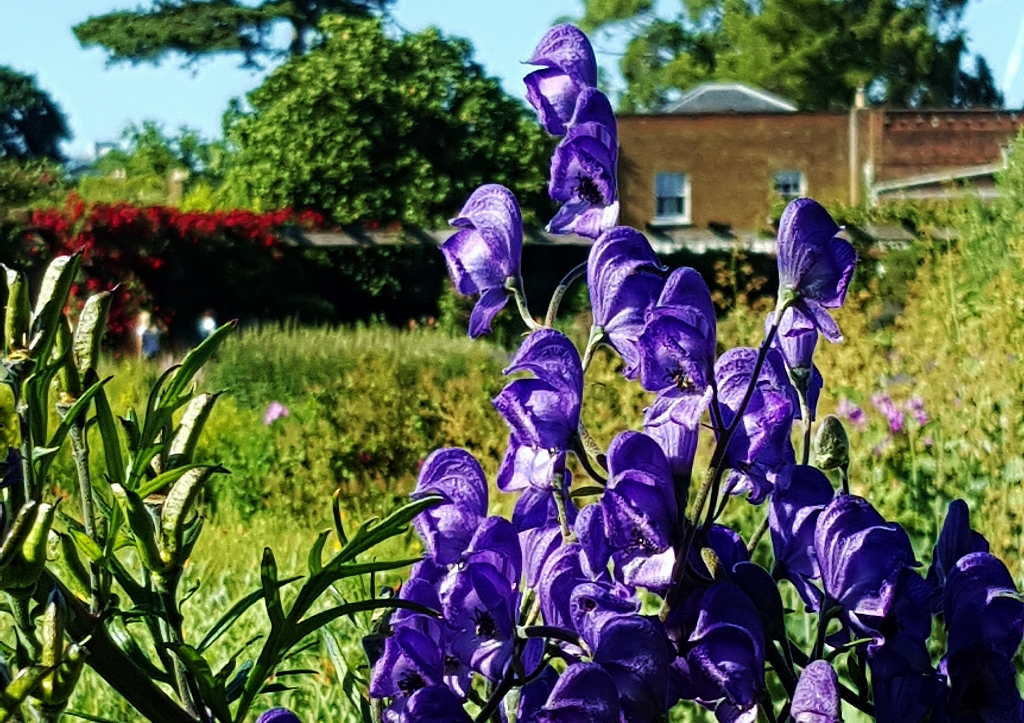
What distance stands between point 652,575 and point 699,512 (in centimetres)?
6

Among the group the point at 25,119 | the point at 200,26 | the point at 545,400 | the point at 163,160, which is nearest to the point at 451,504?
the point at 545,400

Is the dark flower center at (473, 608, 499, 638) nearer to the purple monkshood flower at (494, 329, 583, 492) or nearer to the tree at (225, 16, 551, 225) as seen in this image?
the purple monkshood flower at (494, 329, 583, 492)

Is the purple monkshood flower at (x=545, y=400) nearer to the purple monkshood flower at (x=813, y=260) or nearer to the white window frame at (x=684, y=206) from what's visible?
the purple monkshood flower at (x=813, y=260)

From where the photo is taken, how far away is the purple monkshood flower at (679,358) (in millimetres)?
1040

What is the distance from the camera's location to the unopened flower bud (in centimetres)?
126

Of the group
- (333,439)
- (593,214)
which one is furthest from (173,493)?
(333,439)

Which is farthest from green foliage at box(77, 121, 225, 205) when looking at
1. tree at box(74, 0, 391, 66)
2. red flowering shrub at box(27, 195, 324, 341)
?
red flowering shrub at box(27, 195, 324, 341)

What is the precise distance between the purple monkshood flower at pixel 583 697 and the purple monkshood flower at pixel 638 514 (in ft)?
0.25

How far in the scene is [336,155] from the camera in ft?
79.7

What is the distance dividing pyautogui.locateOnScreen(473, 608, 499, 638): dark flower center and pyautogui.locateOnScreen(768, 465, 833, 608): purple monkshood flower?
24 cm

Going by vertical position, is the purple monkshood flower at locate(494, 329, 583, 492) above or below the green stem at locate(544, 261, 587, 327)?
below

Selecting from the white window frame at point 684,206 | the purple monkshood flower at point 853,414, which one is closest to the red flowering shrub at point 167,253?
the white window frame at point 684,206

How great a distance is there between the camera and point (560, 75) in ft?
4.22

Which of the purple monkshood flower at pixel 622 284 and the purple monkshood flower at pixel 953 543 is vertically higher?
the purple monkshood flower at pixel 622 284
